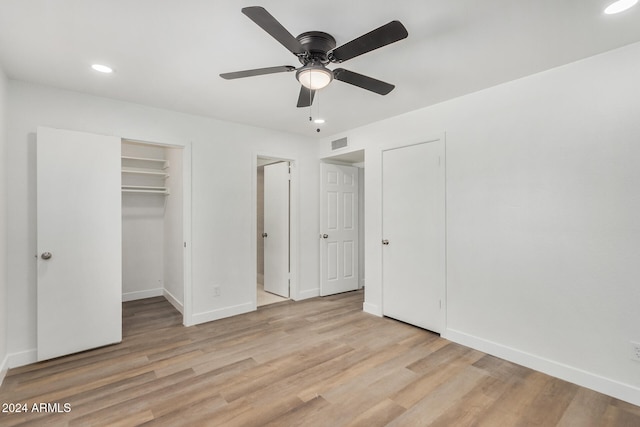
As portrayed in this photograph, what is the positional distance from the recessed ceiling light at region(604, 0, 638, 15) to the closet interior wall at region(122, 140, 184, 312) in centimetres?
460

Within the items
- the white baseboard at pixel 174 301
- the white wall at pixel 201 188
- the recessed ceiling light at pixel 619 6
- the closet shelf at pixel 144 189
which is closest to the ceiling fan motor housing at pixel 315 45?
the recessed ceiling light at pixel 619 6

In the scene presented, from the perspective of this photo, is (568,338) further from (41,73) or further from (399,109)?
(41,73)

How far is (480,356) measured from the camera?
2840 mm

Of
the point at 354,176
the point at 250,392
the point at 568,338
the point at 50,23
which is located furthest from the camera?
the point at 354,176

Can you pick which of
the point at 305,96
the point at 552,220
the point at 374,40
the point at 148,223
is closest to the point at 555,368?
the point at 552,220

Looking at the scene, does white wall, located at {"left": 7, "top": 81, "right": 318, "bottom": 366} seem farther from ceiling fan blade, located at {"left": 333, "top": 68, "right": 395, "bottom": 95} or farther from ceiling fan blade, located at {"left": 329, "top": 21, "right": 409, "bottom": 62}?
ceiling fan blade, located at {"left": 329, "top": 21, "right": 409, "bottom": 62}

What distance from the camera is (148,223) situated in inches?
191

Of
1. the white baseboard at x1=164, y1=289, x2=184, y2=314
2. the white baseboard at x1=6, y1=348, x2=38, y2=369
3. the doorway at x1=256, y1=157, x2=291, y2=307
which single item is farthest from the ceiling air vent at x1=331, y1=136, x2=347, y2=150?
the white baseboard at x1=6, y1=348, x2=38, y2=369

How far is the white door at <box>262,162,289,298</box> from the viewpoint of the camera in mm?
4723

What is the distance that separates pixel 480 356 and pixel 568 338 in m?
0.72

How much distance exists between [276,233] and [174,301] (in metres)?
1.77

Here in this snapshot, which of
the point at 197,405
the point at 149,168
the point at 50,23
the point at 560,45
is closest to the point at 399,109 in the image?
the point at 560,45

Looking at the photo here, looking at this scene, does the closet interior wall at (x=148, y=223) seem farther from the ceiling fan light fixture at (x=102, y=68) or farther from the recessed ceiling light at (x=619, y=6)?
the recessed ceiling light at (x=619, y=6)

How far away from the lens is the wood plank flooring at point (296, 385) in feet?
6.53
